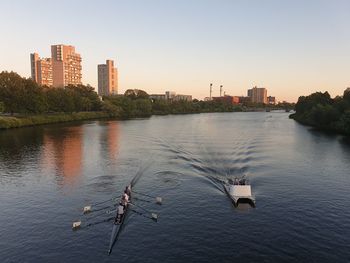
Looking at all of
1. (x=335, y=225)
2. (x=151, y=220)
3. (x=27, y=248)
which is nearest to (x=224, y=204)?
(x=151, y=220)

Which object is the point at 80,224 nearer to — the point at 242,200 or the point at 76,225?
the point at 76,225

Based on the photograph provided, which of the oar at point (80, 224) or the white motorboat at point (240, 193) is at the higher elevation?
the white motorboat at point (240, 193)

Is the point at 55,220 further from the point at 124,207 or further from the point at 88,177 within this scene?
the point at 88,177

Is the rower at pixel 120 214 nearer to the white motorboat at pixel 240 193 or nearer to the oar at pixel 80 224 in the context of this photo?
the oar at pixel 80 224

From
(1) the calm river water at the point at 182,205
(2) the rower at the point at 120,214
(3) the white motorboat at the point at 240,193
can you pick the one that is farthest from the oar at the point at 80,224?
(3) the white motorboat at the point at 240,193

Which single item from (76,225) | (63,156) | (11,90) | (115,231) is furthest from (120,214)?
(11,90)

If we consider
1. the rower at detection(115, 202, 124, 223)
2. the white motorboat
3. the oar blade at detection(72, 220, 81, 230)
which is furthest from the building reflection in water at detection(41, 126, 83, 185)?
the white motorboat
